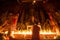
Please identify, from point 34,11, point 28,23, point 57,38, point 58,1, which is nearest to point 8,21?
point 28,23

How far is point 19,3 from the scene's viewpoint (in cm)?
230

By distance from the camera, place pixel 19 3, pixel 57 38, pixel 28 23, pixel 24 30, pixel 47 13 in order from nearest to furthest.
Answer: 1. pixel 57 38
2. pixel 24 30
3. pixel 28 23
4. pixel 47 13
5. pixel 19 3

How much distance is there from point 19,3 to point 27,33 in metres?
0.67

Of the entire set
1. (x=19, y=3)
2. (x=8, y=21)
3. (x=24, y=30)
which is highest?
(x=19, y=3)

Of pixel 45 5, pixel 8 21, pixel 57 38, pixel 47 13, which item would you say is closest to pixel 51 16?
pixel 47 13

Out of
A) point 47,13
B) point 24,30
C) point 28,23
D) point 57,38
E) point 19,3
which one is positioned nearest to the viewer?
point 57,38

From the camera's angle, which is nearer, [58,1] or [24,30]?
[24,30]

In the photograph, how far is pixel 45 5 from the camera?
2250 mm

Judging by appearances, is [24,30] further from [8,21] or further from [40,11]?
[40,11]

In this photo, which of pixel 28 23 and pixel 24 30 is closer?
pixel 24 30

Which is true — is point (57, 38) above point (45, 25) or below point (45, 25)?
below

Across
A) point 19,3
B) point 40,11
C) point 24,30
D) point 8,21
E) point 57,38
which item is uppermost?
point 19,3

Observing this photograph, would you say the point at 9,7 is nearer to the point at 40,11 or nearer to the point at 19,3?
the point at 19,3

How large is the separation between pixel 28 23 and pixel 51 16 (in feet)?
1.10
